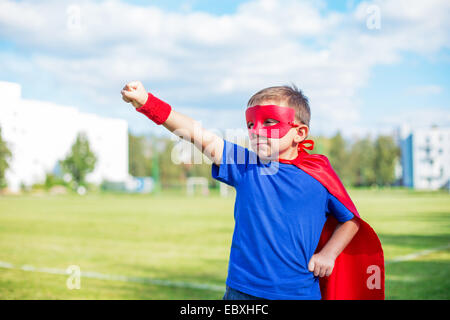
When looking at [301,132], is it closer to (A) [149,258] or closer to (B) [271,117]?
(B) [271,117]

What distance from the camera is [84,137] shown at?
72.9m

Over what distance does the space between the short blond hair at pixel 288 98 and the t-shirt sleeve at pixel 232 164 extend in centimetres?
27

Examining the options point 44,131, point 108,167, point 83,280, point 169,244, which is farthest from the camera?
point 108,167

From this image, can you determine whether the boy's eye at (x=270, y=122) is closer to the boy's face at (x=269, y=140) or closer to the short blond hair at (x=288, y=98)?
the boy's face at (x=269, y=140)

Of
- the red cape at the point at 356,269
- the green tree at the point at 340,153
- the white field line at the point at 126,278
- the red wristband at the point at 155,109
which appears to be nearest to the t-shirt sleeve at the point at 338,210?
the red cape at the point at 356,269

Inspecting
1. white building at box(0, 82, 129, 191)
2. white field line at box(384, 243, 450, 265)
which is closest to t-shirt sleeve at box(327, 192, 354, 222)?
white field line at box(384, 243, 450, 265)

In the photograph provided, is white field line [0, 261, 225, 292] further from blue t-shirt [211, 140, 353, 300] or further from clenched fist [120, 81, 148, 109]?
clenched fist [120, 81, 148, 109]

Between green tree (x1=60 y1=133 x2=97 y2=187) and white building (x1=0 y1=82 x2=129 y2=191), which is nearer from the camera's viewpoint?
white building (x1=0 y1=82 x2=129 y2=191)

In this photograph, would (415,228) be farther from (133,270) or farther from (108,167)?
(108,167)

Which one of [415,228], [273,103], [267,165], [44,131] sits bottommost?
[415,228]

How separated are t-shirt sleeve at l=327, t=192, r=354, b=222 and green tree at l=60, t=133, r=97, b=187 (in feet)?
229

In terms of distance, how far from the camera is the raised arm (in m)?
2.36
